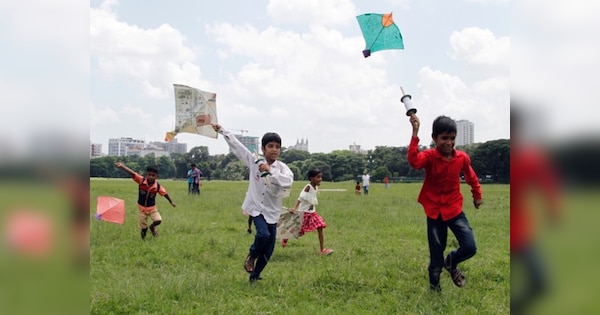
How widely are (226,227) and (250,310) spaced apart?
676 cm

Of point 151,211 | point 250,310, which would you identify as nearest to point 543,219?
point 250,310

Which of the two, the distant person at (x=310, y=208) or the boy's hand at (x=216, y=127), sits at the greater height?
the boy's hand at (x=216, y=127)

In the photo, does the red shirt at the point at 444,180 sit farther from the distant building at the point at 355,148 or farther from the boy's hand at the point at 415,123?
the distant building at the point at 355,148

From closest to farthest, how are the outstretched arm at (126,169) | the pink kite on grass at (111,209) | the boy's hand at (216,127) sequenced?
the boy's hand at (216,127), the pink kite on grass at (111,209), the outstretched arm at (126,169)

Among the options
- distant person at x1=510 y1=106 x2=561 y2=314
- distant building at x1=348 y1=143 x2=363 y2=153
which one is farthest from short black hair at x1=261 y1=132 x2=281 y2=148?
distant building at x1=348 y1=143 x2=363 y2=153

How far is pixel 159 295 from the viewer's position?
5238mm

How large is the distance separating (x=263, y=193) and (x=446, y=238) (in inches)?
84.7

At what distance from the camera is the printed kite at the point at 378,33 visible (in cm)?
554

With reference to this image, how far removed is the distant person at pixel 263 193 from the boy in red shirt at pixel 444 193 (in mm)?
1625

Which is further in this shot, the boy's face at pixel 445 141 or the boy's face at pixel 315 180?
the boy's face at pixel 315 180

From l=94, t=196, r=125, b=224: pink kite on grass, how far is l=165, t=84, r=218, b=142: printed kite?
60.9 inches

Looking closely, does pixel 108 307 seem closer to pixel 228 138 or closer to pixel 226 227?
pixel 228 138

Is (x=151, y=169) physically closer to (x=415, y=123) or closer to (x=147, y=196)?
(x=147, y=196)

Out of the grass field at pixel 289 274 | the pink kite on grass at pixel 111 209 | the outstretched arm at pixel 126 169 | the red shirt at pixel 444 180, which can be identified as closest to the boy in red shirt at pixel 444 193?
the red shirt at pixel 444 180
